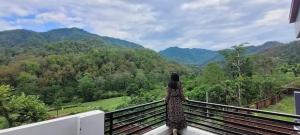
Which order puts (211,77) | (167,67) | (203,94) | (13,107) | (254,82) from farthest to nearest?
(167,67)
(13,107)
(211,77)
(254,82)
(203,94)

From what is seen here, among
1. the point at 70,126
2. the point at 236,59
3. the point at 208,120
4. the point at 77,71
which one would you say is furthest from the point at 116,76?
the point at 70,126

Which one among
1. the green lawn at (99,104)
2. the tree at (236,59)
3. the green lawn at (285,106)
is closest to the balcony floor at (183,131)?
the green lawn at (285,106)

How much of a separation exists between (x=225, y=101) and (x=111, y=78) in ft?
67.0

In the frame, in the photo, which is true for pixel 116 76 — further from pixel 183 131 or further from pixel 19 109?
pixel 183 131

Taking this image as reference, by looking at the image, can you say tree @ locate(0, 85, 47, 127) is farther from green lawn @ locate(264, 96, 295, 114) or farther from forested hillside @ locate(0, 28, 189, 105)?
green lawn @ locate(264, 96, 295, 114)

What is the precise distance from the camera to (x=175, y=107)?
372 centimetres

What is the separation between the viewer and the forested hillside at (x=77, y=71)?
1194 inches

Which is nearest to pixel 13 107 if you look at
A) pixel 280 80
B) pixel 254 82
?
pixel 254 82

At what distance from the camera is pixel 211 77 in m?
21.8

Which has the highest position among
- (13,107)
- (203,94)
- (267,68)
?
(267,68)

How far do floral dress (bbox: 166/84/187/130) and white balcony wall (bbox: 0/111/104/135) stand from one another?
4.34ft

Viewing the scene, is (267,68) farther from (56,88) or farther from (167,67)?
(56,88)

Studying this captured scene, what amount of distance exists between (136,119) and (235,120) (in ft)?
4.34

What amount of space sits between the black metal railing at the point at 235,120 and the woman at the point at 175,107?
0.23m
